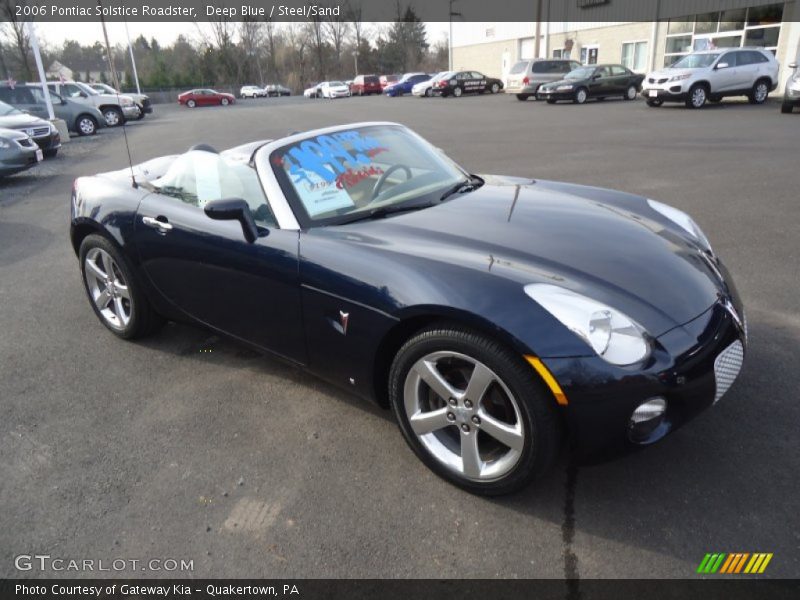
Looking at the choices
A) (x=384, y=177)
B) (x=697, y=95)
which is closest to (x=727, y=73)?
(x=697, y=95)

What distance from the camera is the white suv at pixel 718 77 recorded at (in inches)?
690

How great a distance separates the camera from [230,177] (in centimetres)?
324

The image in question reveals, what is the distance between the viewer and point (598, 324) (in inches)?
82.8

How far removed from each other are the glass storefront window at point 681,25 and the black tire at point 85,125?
79.9ft

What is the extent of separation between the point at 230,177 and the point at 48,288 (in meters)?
2.89

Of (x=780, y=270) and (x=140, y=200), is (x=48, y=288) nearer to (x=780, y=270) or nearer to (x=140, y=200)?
(x=140, y=200)

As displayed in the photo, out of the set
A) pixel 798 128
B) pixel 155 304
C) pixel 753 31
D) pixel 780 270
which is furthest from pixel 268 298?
pixel 753 31

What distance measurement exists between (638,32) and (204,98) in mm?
33800

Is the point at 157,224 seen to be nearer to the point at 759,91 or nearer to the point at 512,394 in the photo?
the point at 512,394

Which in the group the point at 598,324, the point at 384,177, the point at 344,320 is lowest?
the point at 344,320

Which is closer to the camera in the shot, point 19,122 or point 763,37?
point 19,122

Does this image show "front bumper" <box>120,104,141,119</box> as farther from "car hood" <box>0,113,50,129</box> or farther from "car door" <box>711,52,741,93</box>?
"car door" <box>711,52,741,93</box>

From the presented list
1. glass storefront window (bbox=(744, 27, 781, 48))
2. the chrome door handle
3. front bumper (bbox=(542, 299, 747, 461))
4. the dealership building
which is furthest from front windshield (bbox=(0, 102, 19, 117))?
glass storefront window (bbox=(744, 27, 781, 48))

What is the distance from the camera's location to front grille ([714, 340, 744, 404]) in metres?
2.23
